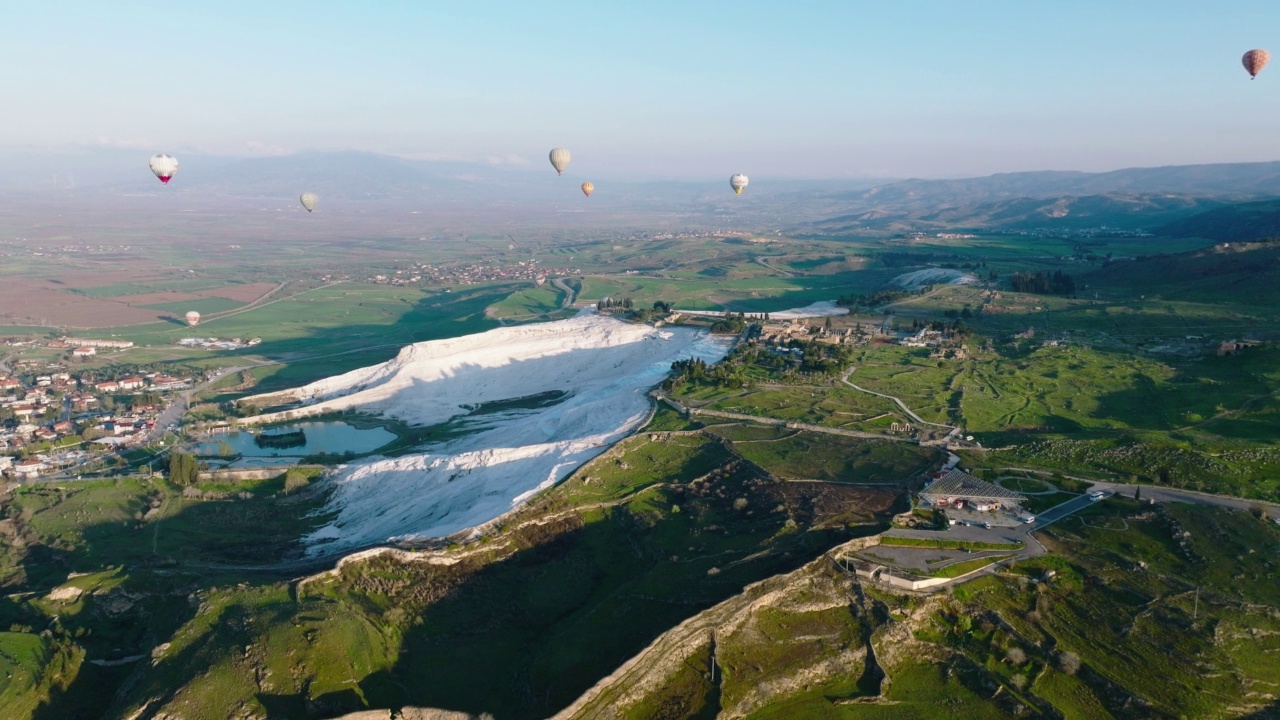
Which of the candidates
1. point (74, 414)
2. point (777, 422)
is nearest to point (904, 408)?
point (777, 422)

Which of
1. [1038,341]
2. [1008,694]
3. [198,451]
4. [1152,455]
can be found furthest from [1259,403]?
[198,451]

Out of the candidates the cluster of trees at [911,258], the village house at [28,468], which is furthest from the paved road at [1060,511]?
the cluster of trees at [911,258]

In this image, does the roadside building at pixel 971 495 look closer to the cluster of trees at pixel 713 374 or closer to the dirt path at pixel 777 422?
the dirt path at pixel 777 422

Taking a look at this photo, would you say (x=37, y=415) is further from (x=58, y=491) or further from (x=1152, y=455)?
(x=1152, y=455)

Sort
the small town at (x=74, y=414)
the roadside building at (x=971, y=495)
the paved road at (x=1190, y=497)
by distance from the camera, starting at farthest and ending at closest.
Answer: the small town at (x=74, y=414), the roadside building at (x=971, y=495), the paved road at (x=1190, y=497)

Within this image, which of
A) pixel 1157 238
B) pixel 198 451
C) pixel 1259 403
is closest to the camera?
pixel 1259 403

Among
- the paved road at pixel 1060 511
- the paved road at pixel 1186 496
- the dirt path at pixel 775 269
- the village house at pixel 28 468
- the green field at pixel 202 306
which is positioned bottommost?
the village house at pixel 28 468

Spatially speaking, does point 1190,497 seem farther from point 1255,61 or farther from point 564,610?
point 1255,61
